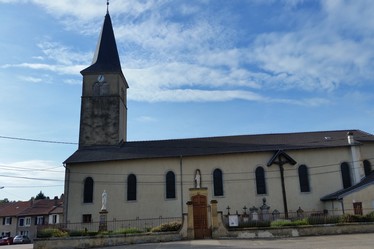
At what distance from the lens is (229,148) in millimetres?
30359

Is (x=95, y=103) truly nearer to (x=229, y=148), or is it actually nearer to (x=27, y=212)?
(x=229, y=148)

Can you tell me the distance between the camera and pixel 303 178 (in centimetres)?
2939

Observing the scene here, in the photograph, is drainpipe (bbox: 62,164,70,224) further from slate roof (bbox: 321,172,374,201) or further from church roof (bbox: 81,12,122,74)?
slate roof (bbox: 321,172,374,201)

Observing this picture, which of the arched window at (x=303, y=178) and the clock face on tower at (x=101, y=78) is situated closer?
the arched window at (x=303, y=178)

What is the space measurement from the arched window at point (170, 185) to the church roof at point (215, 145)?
65.5 inches

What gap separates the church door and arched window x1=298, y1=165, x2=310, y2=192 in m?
10.1

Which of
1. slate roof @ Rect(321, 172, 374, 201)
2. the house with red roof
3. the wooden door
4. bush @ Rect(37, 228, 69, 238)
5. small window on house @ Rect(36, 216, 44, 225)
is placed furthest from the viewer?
small window on house @ Rect(36, 216, 44, 225)

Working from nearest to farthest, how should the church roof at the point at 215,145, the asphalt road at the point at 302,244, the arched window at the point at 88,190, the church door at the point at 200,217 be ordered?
the asphalt road at the point at 302,244
the church door at the point at 200,217
the arched window at the point at 88,190
the church roof at the point at 215,145

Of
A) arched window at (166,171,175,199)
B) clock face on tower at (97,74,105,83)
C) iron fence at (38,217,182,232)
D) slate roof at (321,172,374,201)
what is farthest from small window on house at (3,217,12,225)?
slate roof at (321,172,374,201)

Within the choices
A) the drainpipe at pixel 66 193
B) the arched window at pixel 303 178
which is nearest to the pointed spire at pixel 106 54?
the drainpipe at pixel 66 193

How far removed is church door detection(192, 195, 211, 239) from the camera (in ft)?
69.7

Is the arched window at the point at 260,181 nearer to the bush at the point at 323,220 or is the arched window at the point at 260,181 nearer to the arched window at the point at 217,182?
the arched window at the point at 217,182

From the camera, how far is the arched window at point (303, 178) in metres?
29.2

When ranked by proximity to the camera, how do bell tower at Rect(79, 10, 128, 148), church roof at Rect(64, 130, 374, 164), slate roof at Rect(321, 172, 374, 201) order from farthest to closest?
bell tower at Rect(79, 10, 128, 148), church roof at Rect(64, 130, 374, 164), slate roof at Rect(321, 172, 374, 201)
